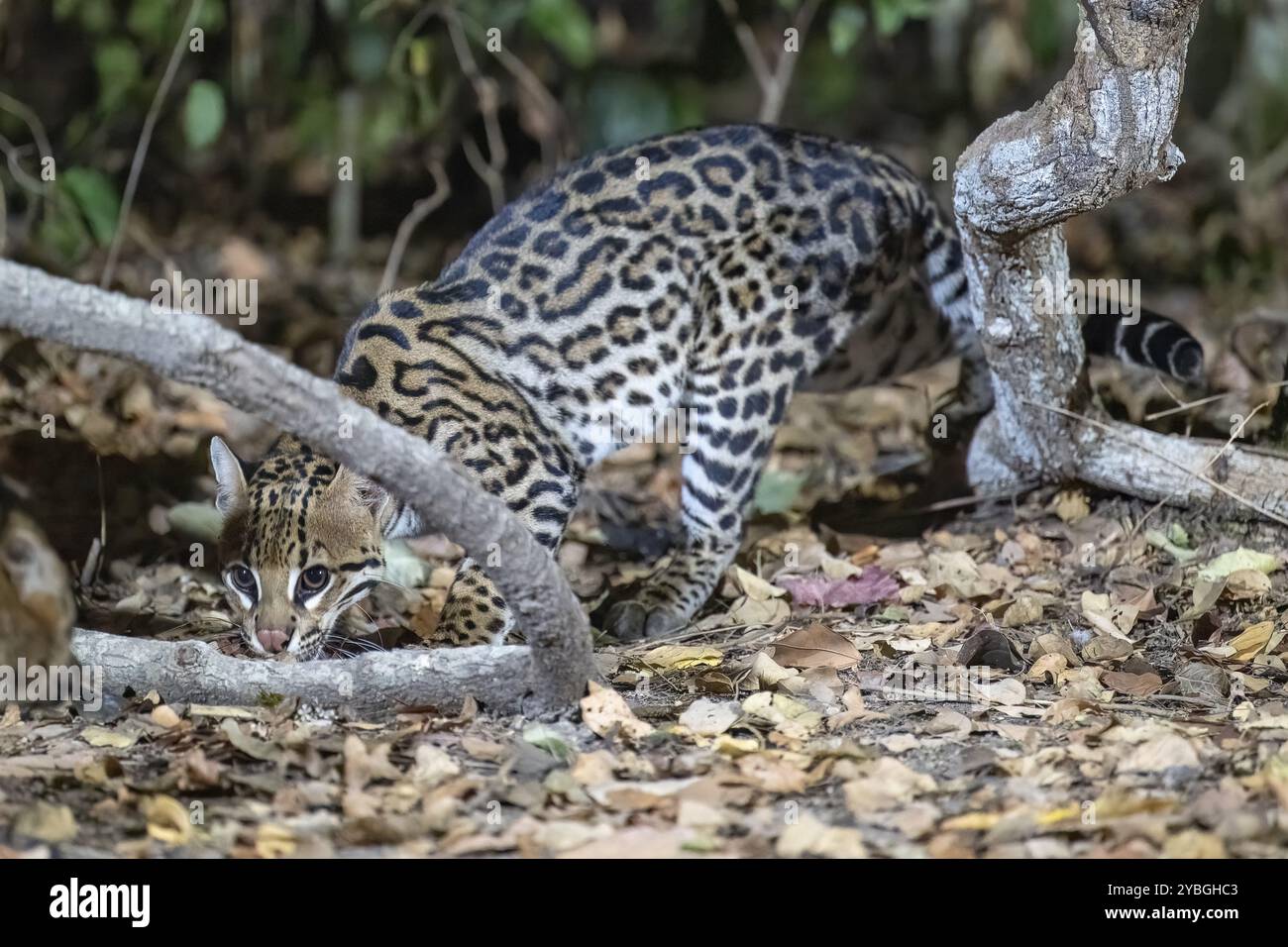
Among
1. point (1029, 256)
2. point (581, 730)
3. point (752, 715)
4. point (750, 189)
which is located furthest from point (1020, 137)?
point (581, 730)

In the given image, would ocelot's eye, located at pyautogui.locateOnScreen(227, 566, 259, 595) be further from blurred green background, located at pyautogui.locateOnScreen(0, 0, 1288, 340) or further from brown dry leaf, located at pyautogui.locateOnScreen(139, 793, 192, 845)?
blurred green background, located at pyautogui.locateOnScreen(0, 0, 1288, 340)

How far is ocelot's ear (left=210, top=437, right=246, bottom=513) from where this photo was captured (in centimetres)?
501

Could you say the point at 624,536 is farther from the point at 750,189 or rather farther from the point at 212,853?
the point at 212,853

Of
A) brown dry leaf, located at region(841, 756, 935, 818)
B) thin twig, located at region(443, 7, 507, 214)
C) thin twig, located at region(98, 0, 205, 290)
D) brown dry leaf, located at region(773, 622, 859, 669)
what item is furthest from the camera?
thin twig, located at region(443, 7, 507, 214)

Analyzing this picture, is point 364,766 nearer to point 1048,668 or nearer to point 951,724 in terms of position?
point 951,724

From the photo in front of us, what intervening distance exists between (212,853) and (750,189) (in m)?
3.62

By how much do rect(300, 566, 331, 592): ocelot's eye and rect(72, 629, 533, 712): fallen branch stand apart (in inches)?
18.6

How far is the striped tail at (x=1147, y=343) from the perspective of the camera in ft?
19.5

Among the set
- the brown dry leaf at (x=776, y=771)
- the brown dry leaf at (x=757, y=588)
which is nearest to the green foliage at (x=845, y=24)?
the brown dry leaf at (x=757, y=588)

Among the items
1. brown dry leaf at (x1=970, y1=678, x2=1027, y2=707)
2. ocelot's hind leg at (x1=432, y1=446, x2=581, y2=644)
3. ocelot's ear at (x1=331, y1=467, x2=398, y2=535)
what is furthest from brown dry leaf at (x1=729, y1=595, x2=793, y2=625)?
ocelot's ear at (x1=331, y1=467, x2=398, y2=535)

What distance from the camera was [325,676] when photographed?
4.49 meters

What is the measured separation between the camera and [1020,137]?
4801mm

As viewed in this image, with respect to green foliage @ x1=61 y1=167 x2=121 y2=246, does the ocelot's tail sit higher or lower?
lower

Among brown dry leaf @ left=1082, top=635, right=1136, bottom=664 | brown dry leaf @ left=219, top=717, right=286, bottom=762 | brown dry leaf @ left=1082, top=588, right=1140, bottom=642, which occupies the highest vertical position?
brown dry leaf @ left=1082, top=588, right=1140, bottom=642
